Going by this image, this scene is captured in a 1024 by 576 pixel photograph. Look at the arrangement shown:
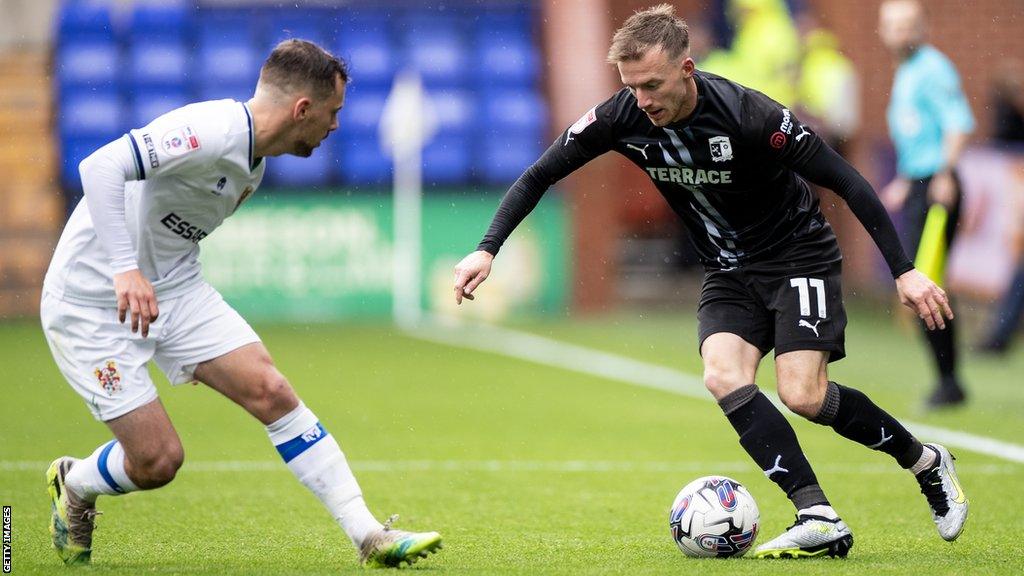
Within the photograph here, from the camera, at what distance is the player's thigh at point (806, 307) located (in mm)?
5156

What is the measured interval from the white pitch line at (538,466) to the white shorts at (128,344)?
2.22 metres

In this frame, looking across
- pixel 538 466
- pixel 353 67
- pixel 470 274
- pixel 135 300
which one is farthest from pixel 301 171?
pixel 135 300

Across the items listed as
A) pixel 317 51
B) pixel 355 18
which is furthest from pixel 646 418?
pixel 355 18

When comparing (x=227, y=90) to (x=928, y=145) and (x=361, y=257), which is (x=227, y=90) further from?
(x=928, y=145)

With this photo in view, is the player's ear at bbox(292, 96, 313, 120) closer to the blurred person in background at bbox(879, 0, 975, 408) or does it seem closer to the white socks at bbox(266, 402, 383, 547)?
the white socks at bbox(266, 402, 383, 547)

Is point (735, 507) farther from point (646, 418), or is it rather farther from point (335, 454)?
point (646, 418)

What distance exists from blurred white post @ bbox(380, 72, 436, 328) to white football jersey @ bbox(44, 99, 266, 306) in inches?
411

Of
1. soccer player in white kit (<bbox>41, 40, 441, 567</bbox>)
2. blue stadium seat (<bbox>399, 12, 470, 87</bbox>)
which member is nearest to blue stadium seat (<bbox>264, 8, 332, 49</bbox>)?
blue stadium seat (<bbox>399, 12, 470, 87</bbox>)

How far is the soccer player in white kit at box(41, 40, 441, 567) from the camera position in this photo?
4.64 meters

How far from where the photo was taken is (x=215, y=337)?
496 cm

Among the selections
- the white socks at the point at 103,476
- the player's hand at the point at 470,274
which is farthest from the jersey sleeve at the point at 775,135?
the white socks at the point at 103,476

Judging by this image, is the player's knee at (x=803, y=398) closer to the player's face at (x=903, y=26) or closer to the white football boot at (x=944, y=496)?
the white football boot at (x=944, y=496)

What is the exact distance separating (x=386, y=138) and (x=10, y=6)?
4686 millimetres

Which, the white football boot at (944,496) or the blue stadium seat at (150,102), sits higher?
the blue stadium seat at (150,102)
